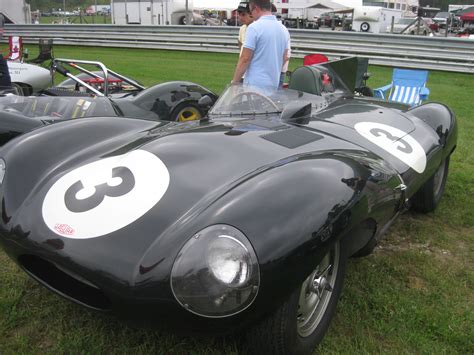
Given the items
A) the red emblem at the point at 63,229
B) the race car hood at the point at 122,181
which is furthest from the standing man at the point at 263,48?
the red emblem at the point at 63,229

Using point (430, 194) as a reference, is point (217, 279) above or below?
above

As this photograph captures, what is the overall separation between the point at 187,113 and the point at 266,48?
4.40ft

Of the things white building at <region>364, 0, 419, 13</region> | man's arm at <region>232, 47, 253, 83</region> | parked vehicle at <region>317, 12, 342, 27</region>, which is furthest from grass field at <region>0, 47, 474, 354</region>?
white building at <region>364, 0, 419, 13</region>

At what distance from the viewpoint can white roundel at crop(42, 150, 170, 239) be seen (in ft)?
6.24

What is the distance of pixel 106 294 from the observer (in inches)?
67.7

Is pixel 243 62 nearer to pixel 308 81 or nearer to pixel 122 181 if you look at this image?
pixel 308 81

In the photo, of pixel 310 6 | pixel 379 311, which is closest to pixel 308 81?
pixel 379 311

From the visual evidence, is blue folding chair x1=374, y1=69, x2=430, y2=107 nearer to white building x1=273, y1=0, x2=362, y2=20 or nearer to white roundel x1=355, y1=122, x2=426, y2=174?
white roundel x1=355, y1=122, x2=426, y2=174

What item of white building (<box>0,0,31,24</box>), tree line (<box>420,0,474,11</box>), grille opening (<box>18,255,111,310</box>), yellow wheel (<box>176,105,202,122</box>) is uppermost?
tree line (<box>420,0,474,11</box>)

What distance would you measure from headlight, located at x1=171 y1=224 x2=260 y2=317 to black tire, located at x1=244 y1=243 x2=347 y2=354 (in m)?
0.29

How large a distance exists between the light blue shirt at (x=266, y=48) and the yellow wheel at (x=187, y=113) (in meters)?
0.93

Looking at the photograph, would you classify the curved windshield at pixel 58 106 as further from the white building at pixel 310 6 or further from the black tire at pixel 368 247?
the white building at pixel 310 6

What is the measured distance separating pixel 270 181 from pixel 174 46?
1535cm

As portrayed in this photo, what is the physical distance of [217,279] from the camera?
1608mm
